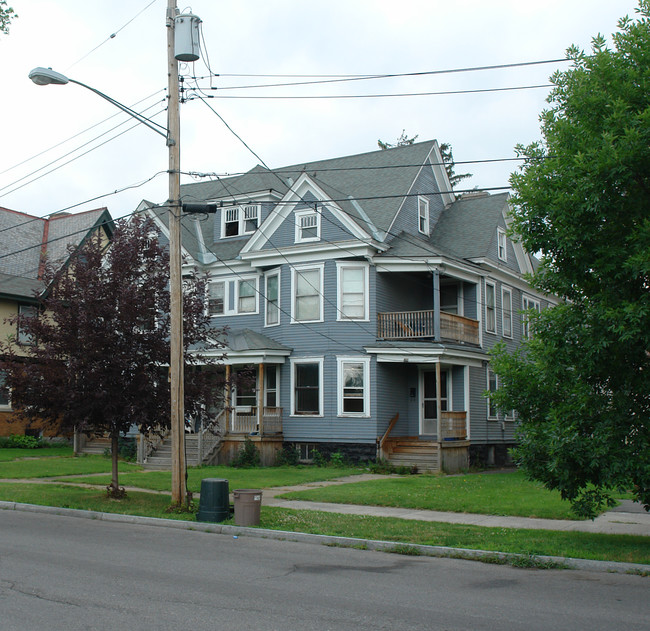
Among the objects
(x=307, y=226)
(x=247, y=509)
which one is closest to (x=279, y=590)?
(x=247, y=509)

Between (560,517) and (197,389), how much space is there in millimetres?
7790

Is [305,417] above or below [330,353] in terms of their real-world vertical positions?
below

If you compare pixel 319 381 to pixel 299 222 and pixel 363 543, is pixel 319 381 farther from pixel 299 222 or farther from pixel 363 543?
pixel 363 543

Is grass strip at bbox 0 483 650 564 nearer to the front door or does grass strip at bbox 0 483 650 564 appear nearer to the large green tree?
the large green tree

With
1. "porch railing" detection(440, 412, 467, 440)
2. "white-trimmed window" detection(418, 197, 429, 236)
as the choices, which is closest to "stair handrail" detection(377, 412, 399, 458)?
"porch railing" detection(440, 412, 467, 440)

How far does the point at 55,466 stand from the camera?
24172mm

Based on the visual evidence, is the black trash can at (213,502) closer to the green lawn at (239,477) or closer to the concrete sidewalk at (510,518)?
the concrete sidewalk at (510,518)

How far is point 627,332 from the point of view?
994 centimetres

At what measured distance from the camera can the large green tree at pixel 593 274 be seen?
10.3m

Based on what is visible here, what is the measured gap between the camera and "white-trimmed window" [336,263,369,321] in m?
26.4

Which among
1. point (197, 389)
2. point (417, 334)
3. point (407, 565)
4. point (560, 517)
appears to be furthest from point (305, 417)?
point (407, 565)

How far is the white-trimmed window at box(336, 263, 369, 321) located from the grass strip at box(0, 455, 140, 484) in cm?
886

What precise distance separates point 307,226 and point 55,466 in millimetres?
11796

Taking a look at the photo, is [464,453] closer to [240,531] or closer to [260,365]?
[260,365]
